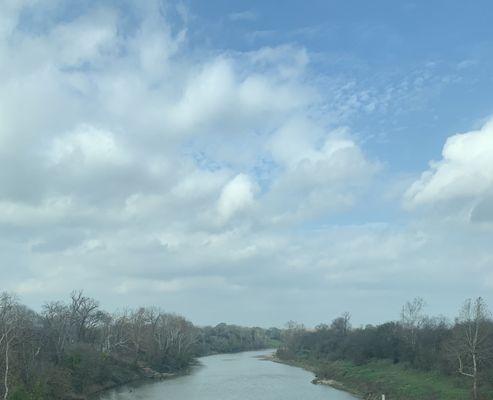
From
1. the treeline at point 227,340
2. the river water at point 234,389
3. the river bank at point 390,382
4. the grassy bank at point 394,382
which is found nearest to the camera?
the grassy bank at point 394,382

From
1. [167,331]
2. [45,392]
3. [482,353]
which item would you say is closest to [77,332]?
[167,331]

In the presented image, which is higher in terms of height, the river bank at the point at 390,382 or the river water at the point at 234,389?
the river bank at the point at 390,382

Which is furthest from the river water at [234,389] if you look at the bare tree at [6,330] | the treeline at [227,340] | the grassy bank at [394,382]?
the treeline at [227,340]

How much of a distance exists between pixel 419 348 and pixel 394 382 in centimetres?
911

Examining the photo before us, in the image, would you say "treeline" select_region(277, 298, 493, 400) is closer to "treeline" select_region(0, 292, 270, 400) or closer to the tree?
the tree

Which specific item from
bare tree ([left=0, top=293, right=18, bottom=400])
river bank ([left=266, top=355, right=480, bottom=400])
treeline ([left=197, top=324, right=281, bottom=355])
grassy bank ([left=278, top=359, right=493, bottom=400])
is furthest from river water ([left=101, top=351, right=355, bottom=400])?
treeline ([left=197, top=324, right=281, bottom=355])

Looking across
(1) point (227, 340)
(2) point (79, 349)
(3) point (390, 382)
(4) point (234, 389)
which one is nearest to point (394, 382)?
(3) point (390, 382)

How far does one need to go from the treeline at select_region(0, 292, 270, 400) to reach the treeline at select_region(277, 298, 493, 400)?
2749cm

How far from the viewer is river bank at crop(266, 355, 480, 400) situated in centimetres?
4847

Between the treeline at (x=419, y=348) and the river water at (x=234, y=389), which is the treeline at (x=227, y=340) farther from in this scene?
the river water at (x=234, y=389)

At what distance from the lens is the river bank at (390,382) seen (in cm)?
4847

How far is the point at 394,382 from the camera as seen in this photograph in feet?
192

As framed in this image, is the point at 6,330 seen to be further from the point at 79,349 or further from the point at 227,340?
the point at 227,340

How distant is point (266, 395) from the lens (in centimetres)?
5912
